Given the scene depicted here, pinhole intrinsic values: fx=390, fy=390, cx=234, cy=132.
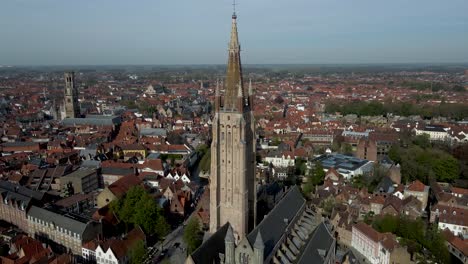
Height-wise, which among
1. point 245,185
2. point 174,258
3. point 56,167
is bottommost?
point 174,258

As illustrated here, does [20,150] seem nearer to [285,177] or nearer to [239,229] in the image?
[285,177]

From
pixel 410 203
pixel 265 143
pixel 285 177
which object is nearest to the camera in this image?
pixel 410 203

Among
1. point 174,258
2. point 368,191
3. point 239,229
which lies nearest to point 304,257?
point 239,229

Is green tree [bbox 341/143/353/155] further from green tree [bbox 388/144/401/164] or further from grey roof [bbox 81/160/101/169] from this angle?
grey roof [bbox 81/160/101/169]

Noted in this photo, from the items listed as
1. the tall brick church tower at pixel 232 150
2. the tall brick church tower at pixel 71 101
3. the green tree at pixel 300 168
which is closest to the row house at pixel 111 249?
the tall brick church tower at pixel 232 150

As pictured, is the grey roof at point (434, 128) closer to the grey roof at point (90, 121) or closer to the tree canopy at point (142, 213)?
the tree canopy at point (142, 213)

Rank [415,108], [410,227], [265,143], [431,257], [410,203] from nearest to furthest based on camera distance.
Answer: [431,257]
[410,227]
[410,203]
[265,143]
[415,108]
